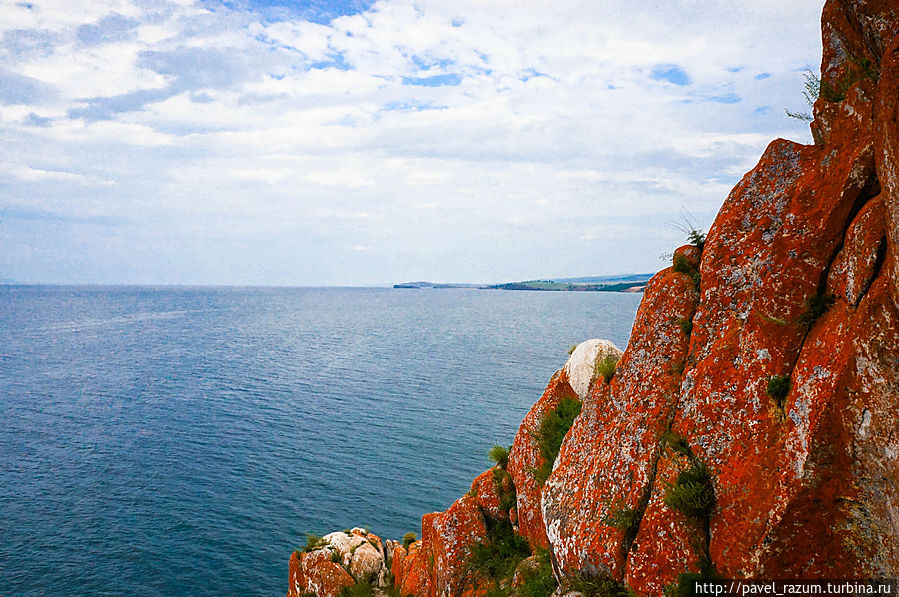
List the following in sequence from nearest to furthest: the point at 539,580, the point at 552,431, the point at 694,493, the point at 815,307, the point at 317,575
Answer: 1. the point at 815,307
2. the point at 694,493
3. the point at 539,580
4. the point at 552,431
5. the point at 317,575

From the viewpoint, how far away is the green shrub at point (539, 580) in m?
11.3

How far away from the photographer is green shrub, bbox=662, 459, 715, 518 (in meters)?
7.95

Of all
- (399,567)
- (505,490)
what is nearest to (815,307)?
(505,490)

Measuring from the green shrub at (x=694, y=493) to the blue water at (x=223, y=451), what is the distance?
1055 inches

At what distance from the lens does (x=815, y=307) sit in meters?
7.52

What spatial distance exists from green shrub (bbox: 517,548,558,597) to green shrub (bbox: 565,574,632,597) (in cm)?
162

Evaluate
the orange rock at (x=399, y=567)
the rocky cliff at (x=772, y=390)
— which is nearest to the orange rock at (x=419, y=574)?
the orange rock at (x=399, y=567)

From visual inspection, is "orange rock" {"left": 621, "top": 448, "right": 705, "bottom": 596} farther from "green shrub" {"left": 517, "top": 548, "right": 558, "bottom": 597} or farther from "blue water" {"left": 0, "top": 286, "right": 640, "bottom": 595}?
"blue water" {"left": 0, "top": 286, "right": 640, "bottom": 595}

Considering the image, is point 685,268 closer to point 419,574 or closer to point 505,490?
point 505,490

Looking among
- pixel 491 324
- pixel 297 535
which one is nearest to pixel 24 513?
pixel 297 535

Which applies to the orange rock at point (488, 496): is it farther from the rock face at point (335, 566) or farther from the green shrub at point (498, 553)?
the rock face at point (335, 566)

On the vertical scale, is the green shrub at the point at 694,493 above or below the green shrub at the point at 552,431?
above

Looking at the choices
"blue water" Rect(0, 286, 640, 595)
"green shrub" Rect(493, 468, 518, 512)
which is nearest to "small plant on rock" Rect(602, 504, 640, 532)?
"green shrub" Rect(493, 468, 518, 512)

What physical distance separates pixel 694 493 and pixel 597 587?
→ 2743mm
